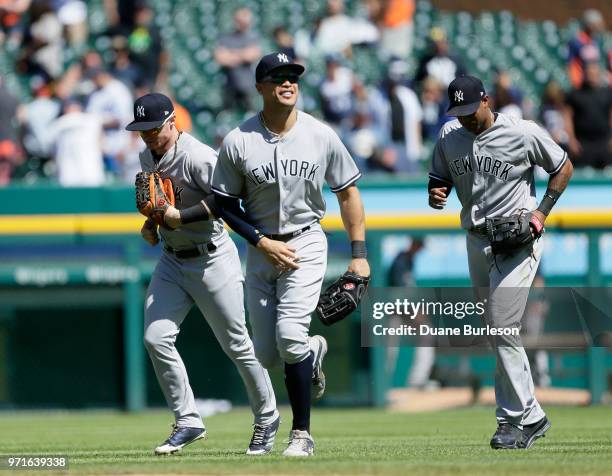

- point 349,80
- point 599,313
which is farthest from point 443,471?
point 349,80

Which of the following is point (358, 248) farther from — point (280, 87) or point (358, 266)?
point (280, 87)

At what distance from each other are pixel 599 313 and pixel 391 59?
749 cm

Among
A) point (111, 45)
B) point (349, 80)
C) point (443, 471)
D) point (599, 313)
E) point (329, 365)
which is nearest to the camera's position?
point (443, 471)

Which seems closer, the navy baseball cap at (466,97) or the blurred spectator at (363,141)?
the navy baseball cap at (466,97)

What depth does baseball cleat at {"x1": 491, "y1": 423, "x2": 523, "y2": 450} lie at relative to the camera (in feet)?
22.8

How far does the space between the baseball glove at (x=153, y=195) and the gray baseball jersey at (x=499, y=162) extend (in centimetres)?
148

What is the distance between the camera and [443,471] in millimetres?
5727

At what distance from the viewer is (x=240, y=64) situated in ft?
51.5

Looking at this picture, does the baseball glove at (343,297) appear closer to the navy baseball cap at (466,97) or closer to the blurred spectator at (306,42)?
the navy baseball cap at (466,97)

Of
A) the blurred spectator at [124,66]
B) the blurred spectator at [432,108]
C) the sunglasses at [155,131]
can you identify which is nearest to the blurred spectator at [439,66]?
the blurred spectator at [432,108]

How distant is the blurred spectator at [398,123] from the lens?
14.1 m

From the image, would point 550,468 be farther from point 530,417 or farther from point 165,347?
point 165,347

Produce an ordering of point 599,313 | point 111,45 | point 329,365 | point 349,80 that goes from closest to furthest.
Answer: point 599,313, point 329,365, point 349,80, point 111,45

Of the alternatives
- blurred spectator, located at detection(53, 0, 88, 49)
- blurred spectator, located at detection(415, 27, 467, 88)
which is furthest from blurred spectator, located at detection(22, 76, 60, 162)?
blurred spectator, located at detection(415, 27, 467, 88)
